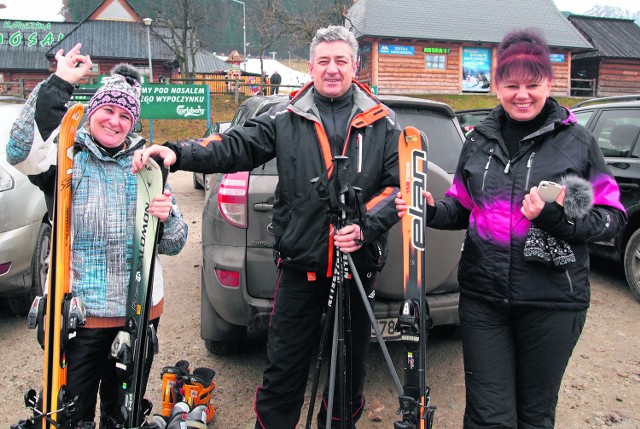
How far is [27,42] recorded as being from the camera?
143ft

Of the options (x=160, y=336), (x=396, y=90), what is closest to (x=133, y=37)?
(x=396, y=90)

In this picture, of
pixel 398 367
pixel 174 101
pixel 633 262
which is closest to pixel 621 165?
pixel 633 262

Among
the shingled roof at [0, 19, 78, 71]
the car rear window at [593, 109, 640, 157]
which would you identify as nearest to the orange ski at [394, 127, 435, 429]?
the car rear window at [593, 109, 640, 157]

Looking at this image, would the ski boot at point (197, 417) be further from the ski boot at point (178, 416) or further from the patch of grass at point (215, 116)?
the patch of grass at point (215, 116)

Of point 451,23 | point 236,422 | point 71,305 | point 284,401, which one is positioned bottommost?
point 236,422

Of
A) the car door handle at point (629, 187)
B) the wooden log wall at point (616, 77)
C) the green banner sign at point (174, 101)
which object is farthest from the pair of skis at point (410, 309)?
the wooden log wall at point (616, 77)

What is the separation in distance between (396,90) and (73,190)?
29.5 metres

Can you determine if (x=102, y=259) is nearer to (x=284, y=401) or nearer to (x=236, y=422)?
(x=284, y=401)

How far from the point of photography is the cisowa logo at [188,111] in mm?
14953

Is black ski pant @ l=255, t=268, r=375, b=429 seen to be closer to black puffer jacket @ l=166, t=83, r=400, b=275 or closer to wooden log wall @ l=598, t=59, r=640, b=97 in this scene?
black puffer jacket @ l=166, t=83, r=400, b=275

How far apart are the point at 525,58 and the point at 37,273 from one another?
4083 mm

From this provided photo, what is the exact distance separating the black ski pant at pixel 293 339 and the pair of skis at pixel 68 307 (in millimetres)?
613

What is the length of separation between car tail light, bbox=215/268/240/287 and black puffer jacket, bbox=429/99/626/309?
1474 mm

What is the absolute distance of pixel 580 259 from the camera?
2.27m
